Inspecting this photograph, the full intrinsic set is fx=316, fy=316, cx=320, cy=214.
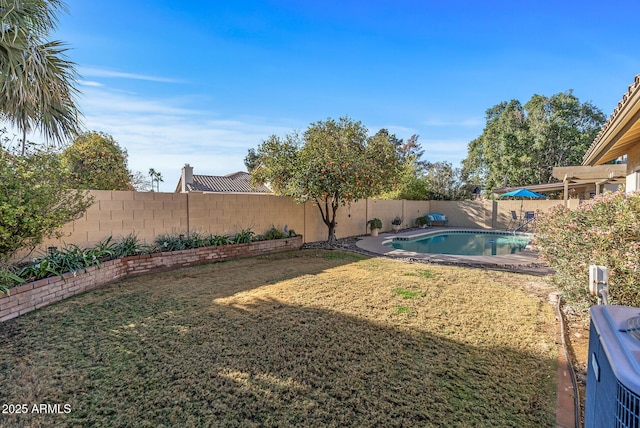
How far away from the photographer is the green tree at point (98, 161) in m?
12.1

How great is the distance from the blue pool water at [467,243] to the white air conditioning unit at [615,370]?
453 inches

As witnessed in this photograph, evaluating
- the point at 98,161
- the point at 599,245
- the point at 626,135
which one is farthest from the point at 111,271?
the point at 626,135

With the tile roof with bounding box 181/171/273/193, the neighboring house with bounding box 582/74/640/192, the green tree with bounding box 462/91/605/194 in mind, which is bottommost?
the neighboring house with bounding box 582/74/640/192

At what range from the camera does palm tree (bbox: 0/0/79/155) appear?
5000 millimetres

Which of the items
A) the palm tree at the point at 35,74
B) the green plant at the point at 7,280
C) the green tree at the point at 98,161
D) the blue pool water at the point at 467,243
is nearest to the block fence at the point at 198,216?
the palm tree at the point at 35,74

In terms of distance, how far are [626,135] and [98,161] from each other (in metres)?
16.0

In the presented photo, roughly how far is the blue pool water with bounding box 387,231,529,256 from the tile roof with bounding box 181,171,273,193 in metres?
14.4

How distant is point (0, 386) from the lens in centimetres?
290

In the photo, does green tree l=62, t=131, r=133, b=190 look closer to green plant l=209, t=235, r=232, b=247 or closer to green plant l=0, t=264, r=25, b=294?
green plant l=209, t=235, r=232, b=247

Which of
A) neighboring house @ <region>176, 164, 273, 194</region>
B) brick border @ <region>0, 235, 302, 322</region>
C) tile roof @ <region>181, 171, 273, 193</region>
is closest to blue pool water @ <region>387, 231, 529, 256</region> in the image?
brick border @ <region>0, 235, 302, 322</region>

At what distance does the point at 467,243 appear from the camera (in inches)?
630

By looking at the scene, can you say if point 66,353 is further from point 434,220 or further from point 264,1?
point 434,220

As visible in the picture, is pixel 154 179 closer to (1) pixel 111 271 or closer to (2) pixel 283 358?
(1) pixel 111 271

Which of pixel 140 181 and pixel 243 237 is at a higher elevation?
pixel 140 181
